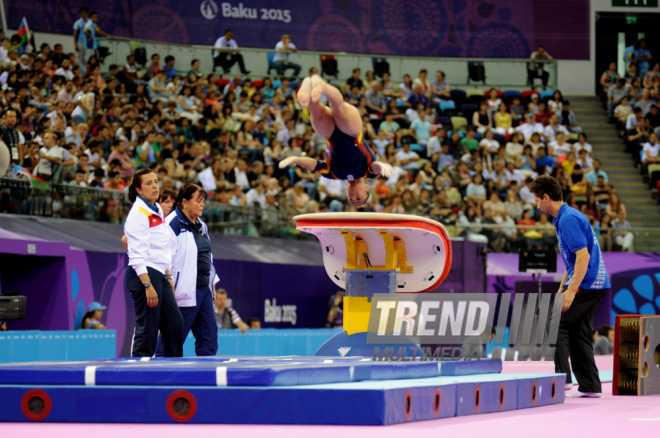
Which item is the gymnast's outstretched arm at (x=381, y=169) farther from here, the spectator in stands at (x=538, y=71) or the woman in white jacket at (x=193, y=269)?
the spectator in stands at (x=538, y=71)

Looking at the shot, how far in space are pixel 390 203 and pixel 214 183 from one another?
300cm

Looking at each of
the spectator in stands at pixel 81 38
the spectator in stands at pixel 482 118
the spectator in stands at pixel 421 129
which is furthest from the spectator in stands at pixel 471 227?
the spectator in stands at pixel 81 38

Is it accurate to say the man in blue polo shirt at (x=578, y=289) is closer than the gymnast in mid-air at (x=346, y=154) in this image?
Yes

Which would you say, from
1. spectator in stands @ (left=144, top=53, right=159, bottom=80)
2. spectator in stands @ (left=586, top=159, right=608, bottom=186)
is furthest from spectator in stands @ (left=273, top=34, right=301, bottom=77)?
spectator in stands @ (left=586, top=159, right=608, bottom=186)

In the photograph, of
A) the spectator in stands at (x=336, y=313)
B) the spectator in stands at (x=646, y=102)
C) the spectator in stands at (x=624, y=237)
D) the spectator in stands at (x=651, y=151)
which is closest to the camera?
the spectator in stands at (x=336, y=313)

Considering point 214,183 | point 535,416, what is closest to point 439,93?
point 214,183

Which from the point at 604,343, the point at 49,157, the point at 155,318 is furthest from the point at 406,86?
the point at 155,318

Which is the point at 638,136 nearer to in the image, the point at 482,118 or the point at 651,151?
the point at 651,151

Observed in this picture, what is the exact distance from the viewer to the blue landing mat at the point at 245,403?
3799 millimetres

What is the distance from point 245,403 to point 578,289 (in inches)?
118

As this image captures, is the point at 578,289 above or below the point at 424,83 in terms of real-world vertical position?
below

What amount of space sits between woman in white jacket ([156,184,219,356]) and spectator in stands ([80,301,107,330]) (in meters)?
2.89

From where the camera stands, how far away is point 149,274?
5.94 metres

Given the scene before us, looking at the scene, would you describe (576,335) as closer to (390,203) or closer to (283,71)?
(390,203)
